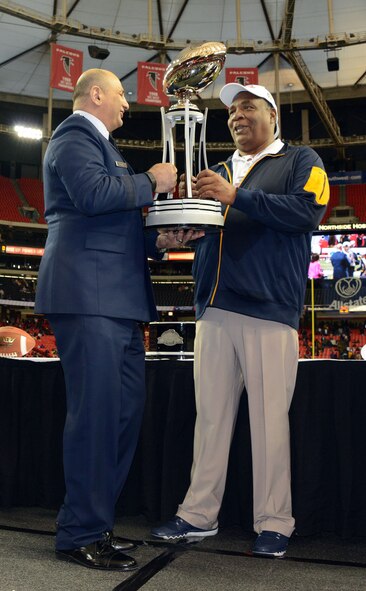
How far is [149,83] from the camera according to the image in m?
18.1

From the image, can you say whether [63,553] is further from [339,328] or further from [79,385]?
[339,328]

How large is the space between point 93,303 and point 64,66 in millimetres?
16813

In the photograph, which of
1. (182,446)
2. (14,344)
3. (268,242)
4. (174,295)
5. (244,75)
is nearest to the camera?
(268,242)

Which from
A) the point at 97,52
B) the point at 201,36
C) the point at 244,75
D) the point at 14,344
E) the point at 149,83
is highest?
the point at 201,36

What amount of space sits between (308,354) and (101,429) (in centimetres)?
1926

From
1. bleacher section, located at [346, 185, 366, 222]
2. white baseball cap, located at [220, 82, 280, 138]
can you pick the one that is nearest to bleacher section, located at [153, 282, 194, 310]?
bleacher section, located at [346, 185, 366, 222]

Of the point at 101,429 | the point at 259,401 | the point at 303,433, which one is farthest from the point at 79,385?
the point at 303,433

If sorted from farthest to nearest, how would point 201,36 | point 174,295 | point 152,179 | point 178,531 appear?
1. point 174,295
2. point 201,36
3. point 178,531
4. point 152,179

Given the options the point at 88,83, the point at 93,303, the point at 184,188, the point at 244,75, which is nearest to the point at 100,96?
the point at 88,83

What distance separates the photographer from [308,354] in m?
20.9

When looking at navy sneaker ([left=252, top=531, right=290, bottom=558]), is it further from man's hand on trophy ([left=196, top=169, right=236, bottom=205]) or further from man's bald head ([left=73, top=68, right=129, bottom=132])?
man's bald head ([left=73, top=68, right=129, bottom=132])

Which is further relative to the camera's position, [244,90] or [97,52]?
[97,52]

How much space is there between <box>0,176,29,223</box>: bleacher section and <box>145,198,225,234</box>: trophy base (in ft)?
77.6

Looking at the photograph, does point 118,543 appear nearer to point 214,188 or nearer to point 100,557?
point 100,557
